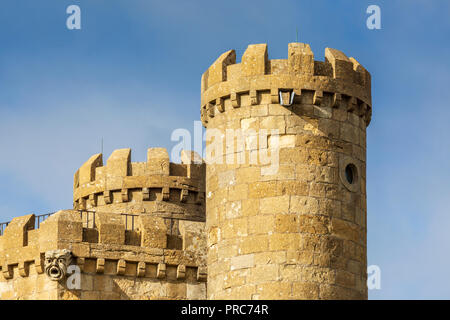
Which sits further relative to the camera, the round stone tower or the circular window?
the circular window

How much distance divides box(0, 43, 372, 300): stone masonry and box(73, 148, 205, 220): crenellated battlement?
12.5 ft

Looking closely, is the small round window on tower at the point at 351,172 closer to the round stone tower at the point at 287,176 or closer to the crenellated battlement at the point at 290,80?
the round stone tower at the point at 287,176

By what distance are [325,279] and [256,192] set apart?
240cm

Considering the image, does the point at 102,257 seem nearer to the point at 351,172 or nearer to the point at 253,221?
the point at 253,221

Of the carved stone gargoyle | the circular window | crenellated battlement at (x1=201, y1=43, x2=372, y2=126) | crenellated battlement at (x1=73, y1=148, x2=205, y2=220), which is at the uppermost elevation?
crenellated battlement at (x1=201, y1=43, x2=372, y2=126)

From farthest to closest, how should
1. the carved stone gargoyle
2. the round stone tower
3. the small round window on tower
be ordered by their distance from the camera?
the carved stone gargoyle, the small round window on tower, the round stone tower

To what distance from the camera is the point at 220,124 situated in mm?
32781

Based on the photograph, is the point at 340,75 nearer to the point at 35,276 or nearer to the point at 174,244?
the point at 174,244

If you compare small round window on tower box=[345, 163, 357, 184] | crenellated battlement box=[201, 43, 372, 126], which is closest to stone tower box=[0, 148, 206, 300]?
crenellated battlement box=[201, 43, 372, 126]

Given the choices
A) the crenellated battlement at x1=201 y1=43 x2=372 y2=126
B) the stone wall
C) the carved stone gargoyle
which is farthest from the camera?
the stone wall

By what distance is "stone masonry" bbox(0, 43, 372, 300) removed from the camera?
31.3 m

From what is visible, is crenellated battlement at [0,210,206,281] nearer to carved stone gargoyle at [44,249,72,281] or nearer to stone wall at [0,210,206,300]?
stone wall at [0,210,206,300]
